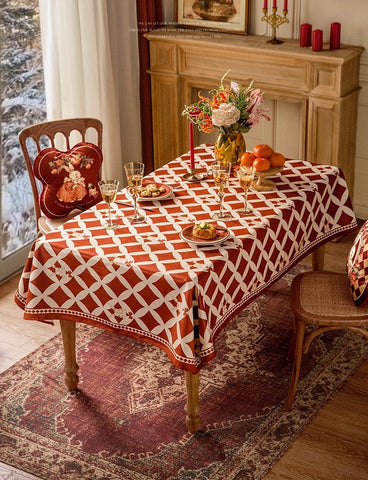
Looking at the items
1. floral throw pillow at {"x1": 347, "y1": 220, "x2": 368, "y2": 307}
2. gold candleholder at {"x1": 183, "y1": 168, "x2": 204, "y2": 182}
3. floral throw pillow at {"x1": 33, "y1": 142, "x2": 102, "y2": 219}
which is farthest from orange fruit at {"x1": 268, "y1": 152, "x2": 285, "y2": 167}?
floral throw pillow at {"x1": 33, "y1": 142, "x2": 102, "y2": 219}

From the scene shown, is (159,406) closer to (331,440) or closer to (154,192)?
(331,440)

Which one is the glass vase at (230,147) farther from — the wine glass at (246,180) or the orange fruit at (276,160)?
the wine glass at (246,180)

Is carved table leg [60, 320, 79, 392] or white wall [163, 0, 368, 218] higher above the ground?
white wall [163, 0, 368, 218]

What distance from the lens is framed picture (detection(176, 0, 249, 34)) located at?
4902mm

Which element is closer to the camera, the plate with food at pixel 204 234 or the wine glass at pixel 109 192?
the plate with food at pixel 204 234

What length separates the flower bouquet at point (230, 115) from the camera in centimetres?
355

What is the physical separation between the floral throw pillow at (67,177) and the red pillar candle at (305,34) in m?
1.45

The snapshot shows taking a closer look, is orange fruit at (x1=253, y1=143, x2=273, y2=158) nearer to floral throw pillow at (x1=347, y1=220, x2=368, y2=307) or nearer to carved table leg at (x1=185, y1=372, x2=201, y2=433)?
floral throw pillow at (x1=347, y1=220, x2=368, y2=307)

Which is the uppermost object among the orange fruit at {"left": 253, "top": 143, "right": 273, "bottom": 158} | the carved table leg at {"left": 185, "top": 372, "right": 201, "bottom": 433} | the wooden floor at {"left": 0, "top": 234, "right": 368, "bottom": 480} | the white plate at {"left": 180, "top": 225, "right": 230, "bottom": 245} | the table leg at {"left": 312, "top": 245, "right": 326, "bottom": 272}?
the orange fruit at {"left": 253, "top": 143, "right": 273, "bottom": 158}

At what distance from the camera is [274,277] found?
3406 millimetres

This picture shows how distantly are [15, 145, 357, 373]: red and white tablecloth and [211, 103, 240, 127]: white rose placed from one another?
0.31 meters

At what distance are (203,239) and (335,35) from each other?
1.97 meters

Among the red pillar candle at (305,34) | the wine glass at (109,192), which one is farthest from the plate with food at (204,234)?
the red pillar candle at (305,34)

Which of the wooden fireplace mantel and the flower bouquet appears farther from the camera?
the wooden fireplace mantel
